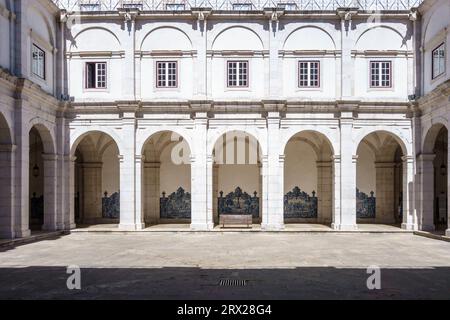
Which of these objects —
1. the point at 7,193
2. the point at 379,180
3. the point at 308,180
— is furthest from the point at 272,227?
the point at 7,193

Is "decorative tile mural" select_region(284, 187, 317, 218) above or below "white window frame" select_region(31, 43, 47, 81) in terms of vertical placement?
below

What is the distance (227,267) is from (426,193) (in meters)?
12.3

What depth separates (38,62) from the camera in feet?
62.0

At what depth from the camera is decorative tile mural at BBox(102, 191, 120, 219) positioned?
953 inches

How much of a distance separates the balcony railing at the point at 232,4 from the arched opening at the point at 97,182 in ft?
22.8

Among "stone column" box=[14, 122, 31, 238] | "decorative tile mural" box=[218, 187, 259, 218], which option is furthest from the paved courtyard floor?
"decorative tile mural" box=[218, 187, 259, 218]

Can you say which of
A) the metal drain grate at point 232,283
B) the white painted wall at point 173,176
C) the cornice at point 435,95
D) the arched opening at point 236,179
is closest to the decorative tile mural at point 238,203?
the arched opening at point 236,179

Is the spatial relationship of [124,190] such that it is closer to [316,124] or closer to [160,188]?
[160,188]

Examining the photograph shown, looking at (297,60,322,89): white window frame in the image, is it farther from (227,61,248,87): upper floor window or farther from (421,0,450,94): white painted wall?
(421,0,450,94): white painted wall

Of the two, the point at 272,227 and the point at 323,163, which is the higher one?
the point at 323,163

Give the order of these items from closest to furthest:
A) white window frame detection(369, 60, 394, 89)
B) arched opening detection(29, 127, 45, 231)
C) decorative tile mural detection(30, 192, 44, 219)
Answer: white window frame detection(369, 60, 394, 89), arched opening detection(29, 127, 45, 231), decorative tile mural detection(30, 192, 44, 219)

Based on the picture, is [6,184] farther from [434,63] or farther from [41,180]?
[434,63]

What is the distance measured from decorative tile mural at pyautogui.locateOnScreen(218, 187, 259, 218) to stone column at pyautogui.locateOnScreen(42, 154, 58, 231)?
8.73 meters

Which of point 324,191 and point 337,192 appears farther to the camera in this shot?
point 324,191
